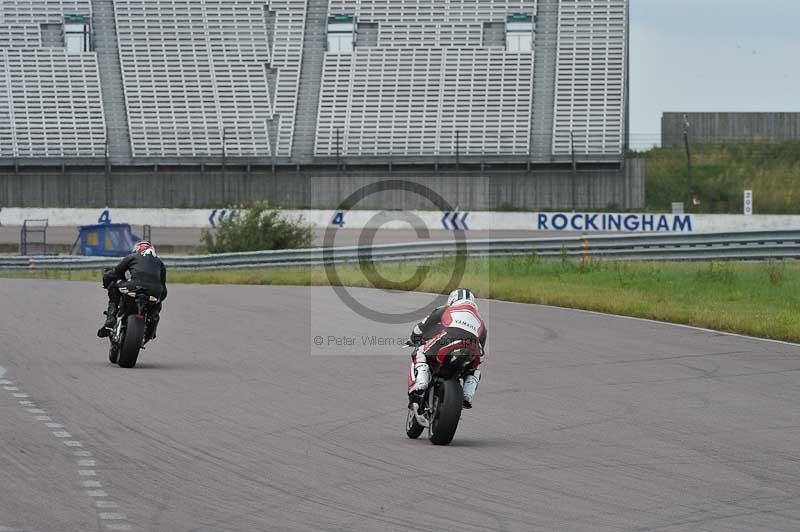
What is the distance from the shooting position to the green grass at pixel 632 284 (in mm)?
19609

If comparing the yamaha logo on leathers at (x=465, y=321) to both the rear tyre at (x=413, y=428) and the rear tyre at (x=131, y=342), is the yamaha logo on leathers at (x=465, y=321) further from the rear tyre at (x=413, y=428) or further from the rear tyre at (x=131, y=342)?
the rear tyre at (x=131, y=342)

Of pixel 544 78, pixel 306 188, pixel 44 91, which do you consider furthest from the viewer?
pixel 44 91

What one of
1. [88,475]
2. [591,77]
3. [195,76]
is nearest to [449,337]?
[88,475]

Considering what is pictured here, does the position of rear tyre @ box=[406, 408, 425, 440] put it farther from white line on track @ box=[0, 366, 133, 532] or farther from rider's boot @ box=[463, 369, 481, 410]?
white line on track @ box=[0, 366, 133, 532]

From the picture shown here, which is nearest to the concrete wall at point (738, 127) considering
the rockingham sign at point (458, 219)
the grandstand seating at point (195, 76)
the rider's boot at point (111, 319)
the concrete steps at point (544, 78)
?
the concrete steps at point (544, 78)

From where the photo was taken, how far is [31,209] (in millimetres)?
50406

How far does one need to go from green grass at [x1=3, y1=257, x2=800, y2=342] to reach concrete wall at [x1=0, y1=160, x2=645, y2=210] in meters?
15.7

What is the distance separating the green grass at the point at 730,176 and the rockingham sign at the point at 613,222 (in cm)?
227

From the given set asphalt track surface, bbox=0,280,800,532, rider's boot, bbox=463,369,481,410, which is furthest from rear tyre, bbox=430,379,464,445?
rider's boot, bbox=463,369,481,410

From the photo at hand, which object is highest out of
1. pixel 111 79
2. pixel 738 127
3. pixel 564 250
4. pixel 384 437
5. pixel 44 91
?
pixel 111 79

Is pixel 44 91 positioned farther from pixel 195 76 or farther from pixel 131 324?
pixel 131 324

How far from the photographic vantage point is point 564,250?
3075 centimetres

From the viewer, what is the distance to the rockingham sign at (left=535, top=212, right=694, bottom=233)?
45.1 m

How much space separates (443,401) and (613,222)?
37.9 metres
